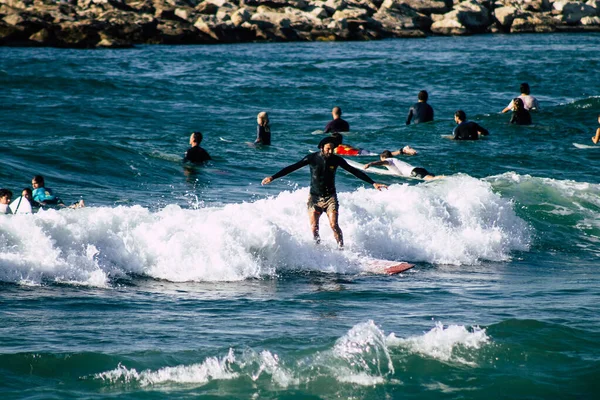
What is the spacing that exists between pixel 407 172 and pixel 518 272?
677 cm

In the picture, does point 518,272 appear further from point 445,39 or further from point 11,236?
point 445,39

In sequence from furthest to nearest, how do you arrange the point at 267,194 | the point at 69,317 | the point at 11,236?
the point at 267,194 < the point at 11,236 < the point at 69,317

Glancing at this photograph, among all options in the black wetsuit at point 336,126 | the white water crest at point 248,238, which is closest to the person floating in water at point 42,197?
the white water crest at point 248,238

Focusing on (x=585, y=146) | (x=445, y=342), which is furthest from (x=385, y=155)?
(x=445, y=342)

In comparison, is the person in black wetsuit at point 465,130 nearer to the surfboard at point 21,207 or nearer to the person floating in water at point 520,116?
the person floating in water at point 520,116

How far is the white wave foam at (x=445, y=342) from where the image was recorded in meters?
8.51

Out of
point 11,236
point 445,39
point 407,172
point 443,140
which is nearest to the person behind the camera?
point 11,236

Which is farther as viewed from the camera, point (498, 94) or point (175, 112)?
point (498, 94)

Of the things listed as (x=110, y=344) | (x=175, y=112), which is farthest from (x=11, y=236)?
(x=175, y=112)

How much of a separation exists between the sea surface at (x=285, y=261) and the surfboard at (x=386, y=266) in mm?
166

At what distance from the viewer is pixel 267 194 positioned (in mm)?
17797

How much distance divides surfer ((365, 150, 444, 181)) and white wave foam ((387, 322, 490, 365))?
10.4m

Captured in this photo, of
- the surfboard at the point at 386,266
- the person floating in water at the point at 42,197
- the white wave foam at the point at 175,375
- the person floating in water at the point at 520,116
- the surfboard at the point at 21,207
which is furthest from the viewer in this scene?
the person floating in water at the point at 520,116

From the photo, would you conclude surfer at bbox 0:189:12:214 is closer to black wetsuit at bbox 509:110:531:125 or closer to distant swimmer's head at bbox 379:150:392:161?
distant swimmer's head at bbox 379:150:392:161
